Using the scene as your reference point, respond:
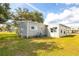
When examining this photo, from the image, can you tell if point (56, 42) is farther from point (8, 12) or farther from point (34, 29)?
point (8, 12)

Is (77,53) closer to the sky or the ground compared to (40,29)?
closer to the ground

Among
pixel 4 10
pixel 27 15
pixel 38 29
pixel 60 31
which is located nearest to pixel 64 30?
pixel 60 31

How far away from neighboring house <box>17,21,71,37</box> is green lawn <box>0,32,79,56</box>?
0.06 m

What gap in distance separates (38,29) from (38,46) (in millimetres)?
188

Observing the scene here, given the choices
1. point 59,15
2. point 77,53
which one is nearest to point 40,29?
point 59,15

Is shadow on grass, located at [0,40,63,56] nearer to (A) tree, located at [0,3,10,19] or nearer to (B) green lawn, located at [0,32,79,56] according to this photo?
(B) green lawn, located at [0,32,79,56]

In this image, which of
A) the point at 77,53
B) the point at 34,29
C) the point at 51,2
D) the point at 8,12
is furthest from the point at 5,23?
the point at 77,53

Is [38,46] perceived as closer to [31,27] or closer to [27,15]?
[31,27]

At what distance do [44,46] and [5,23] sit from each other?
502mm

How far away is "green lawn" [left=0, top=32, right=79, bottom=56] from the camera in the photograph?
9.96 ft

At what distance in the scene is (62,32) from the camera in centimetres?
307

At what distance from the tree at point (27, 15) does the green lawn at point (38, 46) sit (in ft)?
0.67

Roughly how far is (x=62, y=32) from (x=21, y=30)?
45 centimetres

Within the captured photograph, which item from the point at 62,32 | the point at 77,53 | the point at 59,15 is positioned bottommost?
the point at 77,53
